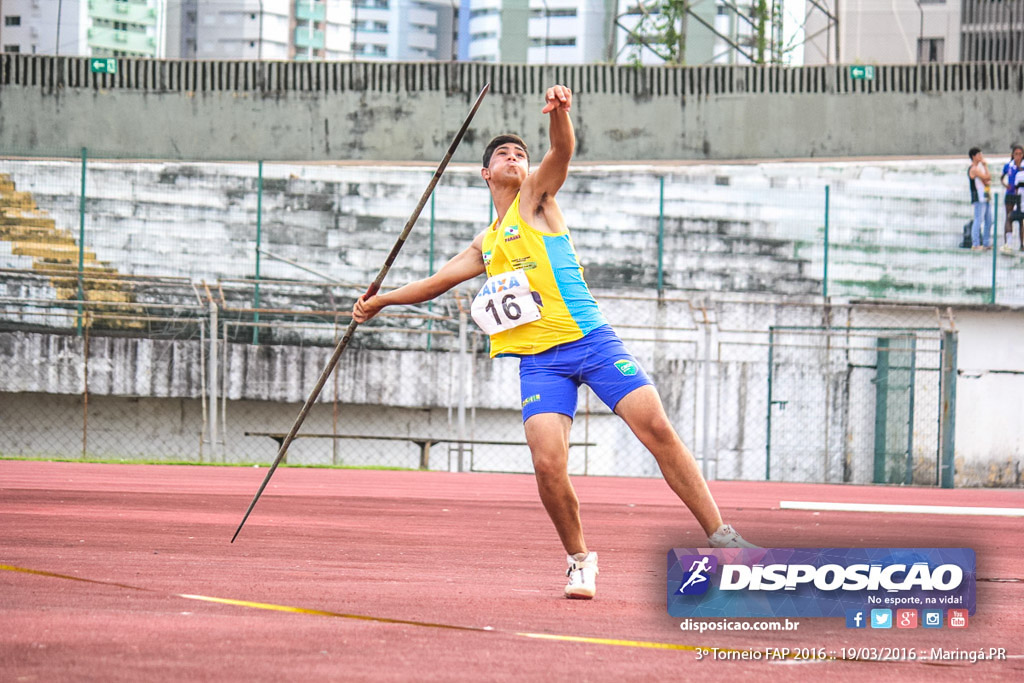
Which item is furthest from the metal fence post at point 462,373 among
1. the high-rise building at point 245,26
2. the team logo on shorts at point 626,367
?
the team logo on shorts at point 626,367

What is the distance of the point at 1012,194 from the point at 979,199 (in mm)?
527

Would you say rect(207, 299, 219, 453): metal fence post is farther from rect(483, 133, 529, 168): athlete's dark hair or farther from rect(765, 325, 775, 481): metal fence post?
rect(483, 133, 529, 168): athlete's dark hair

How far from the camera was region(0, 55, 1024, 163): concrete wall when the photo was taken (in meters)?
24.9

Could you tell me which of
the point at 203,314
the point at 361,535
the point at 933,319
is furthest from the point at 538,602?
the point at 933,319

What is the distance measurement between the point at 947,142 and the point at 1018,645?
76.4 ft

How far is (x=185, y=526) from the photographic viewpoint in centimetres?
791

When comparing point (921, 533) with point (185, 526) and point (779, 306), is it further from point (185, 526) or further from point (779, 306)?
point (779, 306)

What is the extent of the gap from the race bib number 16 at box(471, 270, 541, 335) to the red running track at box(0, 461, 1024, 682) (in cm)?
107

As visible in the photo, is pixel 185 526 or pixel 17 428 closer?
pixel 185 526

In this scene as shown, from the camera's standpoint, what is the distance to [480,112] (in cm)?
2566

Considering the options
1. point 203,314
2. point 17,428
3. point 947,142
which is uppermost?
point 947,142

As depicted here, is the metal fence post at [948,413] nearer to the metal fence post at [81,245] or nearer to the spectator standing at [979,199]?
the spectator standing at [979,199]

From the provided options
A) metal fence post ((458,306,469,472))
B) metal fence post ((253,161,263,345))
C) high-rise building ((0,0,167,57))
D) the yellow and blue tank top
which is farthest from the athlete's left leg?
high-rise building ((0,0,167,57))

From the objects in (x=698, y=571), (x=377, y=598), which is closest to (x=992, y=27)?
(x=377, y=598)
